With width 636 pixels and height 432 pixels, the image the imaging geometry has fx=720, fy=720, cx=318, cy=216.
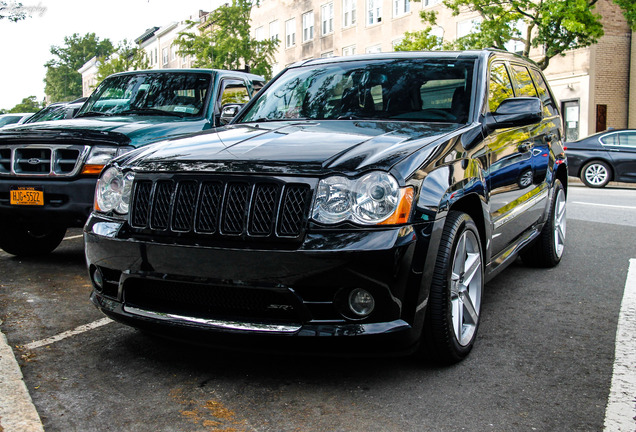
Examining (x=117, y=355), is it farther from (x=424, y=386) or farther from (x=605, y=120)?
(x=605, y=120)

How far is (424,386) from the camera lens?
3.50 m

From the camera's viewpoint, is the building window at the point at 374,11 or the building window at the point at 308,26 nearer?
the building window at the point at 374,11

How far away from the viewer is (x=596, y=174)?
60.6 feet

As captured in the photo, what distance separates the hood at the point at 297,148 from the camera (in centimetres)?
337

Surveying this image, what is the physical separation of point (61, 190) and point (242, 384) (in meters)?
3.17

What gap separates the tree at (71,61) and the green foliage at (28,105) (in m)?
22.6

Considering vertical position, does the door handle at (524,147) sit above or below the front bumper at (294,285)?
above

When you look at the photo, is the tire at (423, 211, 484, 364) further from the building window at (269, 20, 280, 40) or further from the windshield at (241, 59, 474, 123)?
the building window at (269, 20, 280, 40)

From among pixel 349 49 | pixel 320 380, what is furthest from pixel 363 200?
pixel 349 49

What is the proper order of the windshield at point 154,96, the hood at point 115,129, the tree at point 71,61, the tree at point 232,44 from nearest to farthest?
the hood at point 115,129 → the windshield at point 154,96 → the tree at point 232,44 → the tree at point 71,61

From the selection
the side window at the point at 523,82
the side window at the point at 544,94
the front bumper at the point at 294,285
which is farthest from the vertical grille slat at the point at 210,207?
the side window at the point at 544,94

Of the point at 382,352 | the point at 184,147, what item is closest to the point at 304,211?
the point at 382,352

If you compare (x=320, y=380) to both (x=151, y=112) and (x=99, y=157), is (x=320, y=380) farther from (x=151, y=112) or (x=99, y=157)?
(x=151, y=112)

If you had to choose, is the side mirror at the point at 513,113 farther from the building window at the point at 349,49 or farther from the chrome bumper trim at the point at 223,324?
the building window at the point at 349,49
